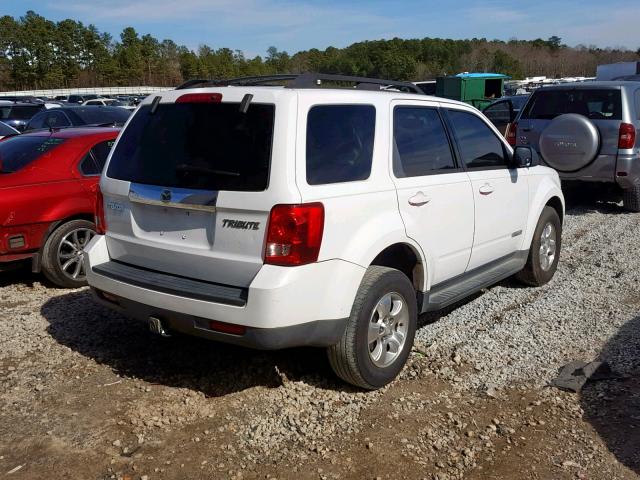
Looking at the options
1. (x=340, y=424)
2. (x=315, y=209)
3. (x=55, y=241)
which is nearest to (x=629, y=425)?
(x=340, y=424)

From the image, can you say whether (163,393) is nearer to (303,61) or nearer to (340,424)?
(340,424)

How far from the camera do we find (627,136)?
335 inches

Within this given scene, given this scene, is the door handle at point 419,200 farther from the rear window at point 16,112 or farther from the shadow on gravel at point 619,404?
the rear window at point 16,112

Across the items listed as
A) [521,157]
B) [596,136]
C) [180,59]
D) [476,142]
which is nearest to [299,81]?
[476,142]

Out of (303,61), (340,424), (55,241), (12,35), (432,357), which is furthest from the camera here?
(303,61)

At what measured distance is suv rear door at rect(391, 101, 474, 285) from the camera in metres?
4.00

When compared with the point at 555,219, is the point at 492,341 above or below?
below

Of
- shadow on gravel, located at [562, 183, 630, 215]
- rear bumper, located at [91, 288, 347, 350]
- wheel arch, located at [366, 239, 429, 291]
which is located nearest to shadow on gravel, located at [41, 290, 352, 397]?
rear bumper, located at [91, 288, 347, 350]

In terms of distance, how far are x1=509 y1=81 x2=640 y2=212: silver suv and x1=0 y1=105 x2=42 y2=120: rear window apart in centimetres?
1653

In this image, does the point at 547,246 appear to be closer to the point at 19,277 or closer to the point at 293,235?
the point at 293,235

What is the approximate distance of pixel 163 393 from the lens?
392 centimetres

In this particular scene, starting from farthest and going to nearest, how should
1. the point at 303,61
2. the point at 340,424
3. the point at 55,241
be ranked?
1. the point at 303,61
2. the point at 55,241
3. the point at 340,424

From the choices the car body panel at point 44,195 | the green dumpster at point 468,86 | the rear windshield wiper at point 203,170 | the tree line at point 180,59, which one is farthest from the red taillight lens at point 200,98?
the tree line at point 180,59

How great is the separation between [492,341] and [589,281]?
199 centimetres
